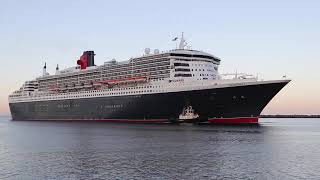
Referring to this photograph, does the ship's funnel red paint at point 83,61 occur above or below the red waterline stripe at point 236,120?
above

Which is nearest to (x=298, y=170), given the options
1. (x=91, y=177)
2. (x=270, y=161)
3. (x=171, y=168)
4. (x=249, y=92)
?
(x=270, y=161)

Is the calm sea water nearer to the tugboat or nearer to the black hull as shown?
the black hull

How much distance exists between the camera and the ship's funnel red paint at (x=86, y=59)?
105 m

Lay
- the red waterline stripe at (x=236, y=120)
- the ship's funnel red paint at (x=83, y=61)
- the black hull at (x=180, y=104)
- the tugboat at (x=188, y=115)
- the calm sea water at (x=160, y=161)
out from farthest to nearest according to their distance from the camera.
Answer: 1. the ship's funnel red paint at (x=83, y=61)
2. the tugboat at (x=188, y=115)
3. the red waterline stripe at (x=236, y=120)
4. the black hull at (x=180, y=104)
5. the calm sea water at (x=160, y=161)

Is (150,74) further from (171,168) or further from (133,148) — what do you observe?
(171,168)

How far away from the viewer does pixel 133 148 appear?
37656mm

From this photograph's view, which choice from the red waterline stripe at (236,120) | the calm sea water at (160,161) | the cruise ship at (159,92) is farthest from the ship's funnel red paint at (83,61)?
the calm sea water at (160,161)

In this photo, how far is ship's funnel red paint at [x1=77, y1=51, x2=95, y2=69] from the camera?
344 ft

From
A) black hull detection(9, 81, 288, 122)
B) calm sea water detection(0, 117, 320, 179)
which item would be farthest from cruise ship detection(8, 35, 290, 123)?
calm sea water detection(0, 117, 320, 179)

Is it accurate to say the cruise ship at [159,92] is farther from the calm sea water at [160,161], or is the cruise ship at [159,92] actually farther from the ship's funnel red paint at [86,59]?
the calm sea water at [160,161]

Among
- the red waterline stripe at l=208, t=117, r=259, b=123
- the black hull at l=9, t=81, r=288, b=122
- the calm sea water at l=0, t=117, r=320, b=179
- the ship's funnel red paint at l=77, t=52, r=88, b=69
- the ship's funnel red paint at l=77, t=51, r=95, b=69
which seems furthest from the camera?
the ship's funnel red paint at l=77, t=51, r=95, b=69

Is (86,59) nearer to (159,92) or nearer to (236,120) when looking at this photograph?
(159,92)

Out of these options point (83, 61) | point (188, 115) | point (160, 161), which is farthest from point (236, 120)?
point (83, 61)

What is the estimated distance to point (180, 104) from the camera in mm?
71562
